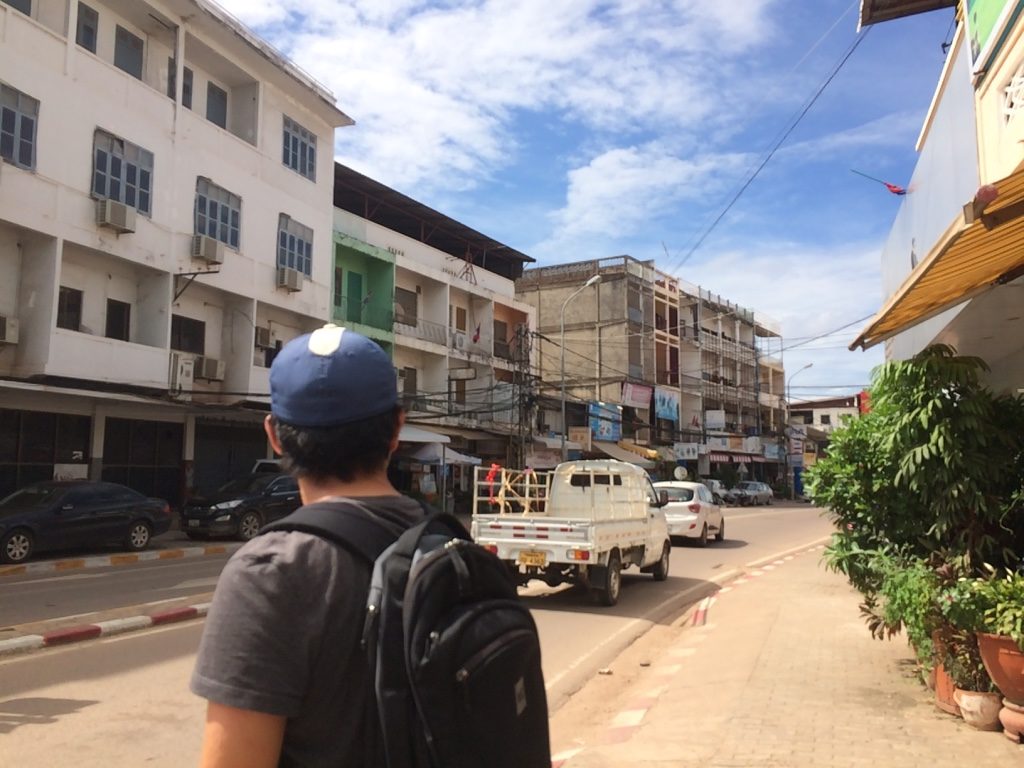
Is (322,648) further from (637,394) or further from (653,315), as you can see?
(653,315)

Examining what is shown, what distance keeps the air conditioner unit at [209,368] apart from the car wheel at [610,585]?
14797 millimetres

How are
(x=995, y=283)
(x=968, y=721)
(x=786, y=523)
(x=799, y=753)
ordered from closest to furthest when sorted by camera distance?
(x=799, y=753)
(x=968, y=721)
(x=995, y=283)
(x=786, y=523)

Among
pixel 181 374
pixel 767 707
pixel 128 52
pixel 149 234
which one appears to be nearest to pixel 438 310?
pixel 181 374

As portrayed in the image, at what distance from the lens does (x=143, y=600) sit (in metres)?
10.9

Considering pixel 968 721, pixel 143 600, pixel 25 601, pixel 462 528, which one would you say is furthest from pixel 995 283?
pixel 25 601

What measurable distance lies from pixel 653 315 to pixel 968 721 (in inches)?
1870

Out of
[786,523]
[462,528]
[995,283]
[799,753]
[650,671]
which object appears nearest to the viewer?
[462,528]

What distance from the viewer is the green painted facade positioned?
99.1ft

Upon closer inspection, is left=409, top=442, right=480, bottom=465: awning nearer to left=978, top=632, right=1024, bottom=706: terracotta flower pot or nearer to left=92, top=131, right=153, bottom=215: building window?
left=92, top=131, right=153, bottom=215: building window

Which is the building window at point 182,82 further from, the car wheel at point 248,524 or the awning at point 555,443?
the awning at point 555,443

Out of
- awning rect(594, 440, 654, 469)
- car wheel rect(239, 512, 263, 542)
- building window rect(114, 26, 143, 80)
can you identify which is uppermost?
building window rect(114, 26, 143, 80)

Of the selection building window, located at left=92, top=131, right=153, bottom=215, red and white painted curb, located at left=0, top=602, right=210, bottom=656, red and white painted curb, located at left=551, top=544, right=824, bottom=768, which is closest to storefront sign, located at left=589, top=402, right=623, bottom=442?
building window, located at left=92, top=131, right=153, bottom=215

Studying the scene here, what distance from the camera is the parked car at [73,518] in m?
14.4

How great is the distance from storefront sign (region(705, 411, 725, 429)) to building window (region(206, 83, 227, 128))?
3871cm
